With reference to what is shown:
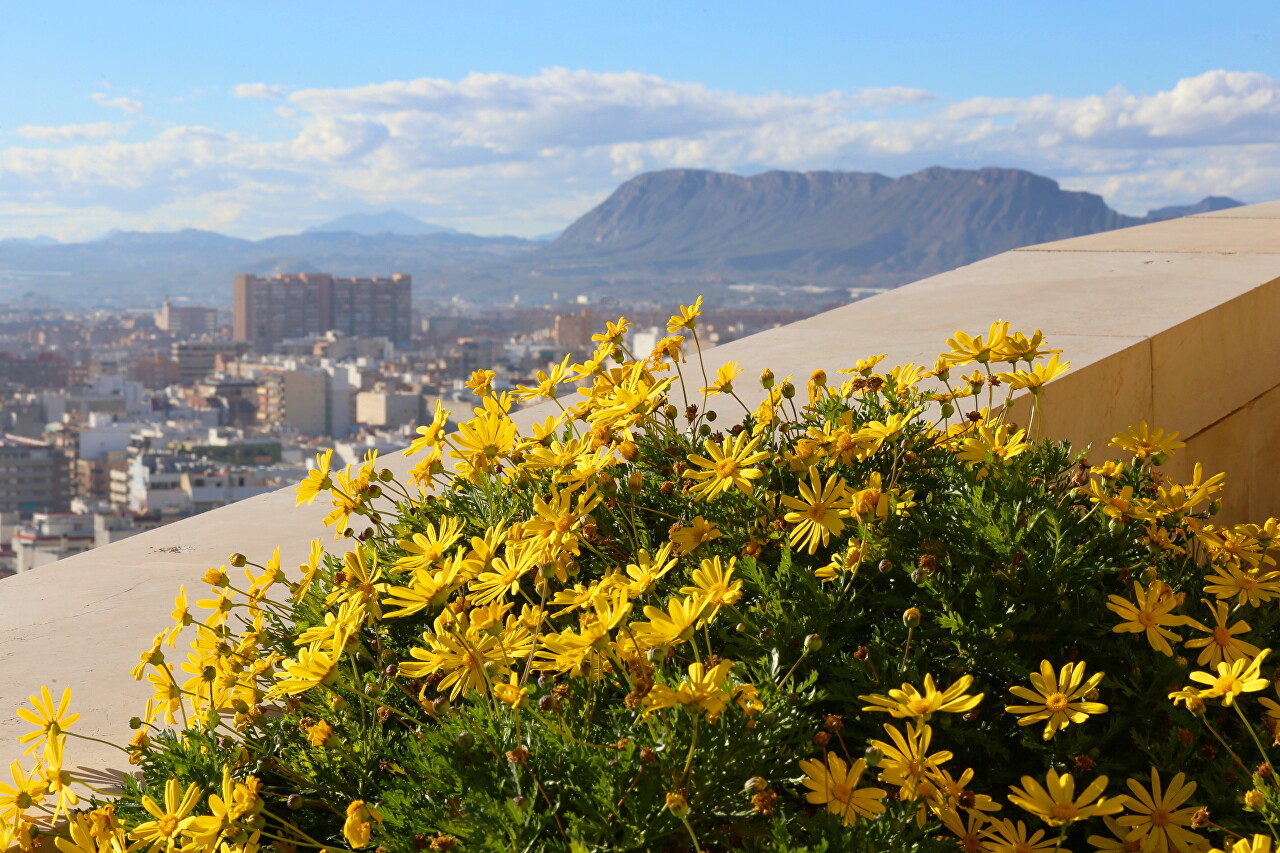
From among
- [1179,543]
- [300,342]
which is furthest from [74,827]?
[300,342]

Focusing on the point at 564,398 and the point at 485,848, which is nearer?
the point at 485,848

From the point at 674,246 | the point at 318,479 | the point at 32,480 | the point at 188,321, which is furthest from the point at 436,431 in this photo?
the point at 674,246

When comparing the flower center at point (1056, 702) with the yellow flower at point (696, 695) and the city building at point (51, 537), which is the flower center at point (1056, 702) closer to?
the yellow flower at point (696, 695)

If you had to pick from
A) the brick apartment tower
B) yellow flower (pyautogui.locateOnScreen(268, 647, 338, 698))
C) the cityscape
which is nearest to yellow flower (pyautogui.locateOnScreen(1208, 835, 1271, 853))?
yellow flower (pyautogui.locateOnScreen(268, 647, 338, 698))

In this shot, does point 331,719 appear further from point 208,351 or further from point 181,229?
point 181,229

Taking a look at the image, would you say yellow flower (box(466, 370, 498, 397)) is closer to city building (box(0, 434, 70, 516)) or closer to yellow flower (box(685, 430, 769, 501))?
yellow flower (box(685, 430, 769, 501))

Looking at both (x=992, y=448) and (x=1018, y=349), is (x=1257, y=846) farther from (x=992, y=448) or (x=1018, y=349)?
(x=1018, y=349)

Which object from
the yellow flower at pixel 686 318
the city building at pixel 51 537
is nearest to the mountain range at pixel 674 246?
the city building at pixel 51 537
